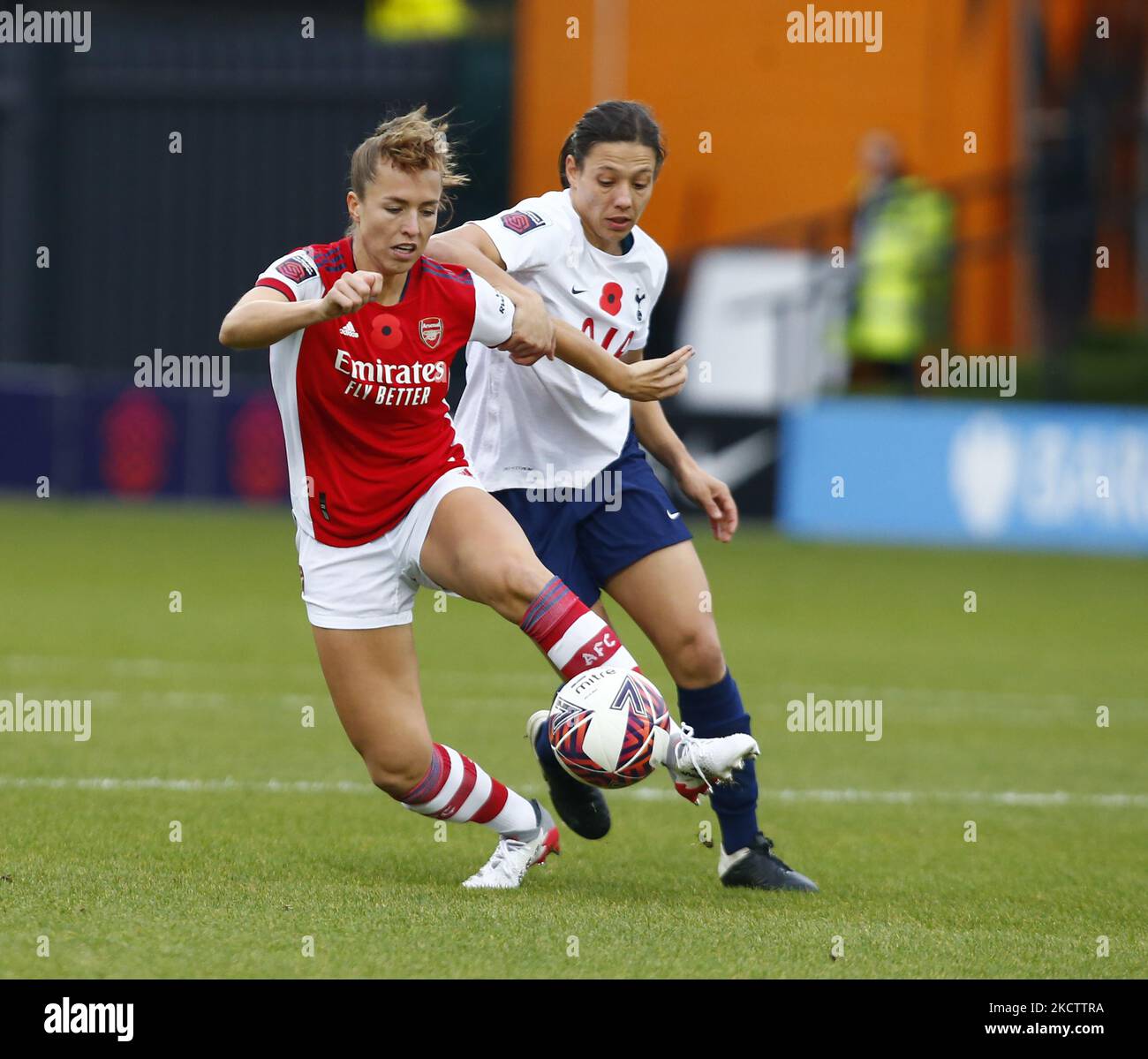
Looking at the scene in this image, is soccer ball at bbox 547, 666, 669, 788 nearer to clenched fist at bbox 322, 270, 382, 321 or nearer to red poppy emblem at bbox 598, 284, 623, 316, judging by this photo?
clenched fist at bbox 322, 270, 382, 321

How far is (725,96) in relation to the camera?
898 inches

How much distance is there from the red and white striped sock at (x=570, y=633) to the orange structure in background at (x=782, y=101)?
1776cm

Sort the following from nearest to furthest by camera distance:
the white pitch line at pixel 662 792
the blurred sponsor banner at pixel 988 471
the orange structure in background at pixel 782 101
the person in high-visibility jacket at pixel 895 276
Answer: the white pitch line at pixel 662 792, the blurred sponsor banner at pixel 988 471, the person in high-visibility jacket at pixel 895 276, the orange structure in background at pixel 782 101

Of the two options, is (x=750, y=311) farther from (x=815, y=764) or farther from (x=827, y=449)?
(x=815, y=764)

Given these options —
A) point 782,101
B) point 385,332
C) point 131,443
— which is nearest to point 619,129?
point 385,332

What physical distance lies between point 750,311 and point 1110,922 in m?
16.5

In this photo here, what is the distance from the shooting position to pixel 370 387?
507 centimetres

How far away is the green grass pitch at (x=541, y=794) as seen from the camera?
4.54 m

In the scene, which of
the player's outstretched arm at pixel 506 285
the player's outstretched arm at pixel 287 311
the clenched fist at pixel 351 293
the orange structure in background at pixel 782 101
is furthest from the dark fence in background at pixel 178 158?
the clenched fist at pixel 351 293

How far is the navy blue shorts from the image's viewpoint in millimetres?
5730

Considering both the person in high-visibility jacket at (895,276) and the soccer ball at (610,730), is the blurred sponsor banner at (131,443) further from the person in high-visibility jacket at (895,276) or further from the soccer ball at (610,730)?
the soccer ball at (610,730)

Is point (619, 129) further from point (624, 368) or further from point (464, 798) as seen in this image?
point (464, 798)

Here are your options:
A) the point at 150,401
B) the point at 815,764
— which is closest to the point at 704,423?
the point at 150,401

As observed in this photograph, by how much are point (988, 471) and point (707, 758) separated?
13.6m
